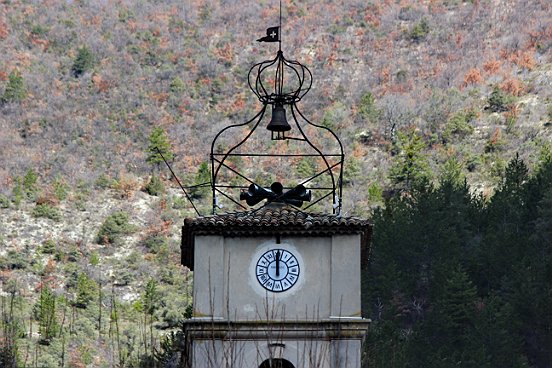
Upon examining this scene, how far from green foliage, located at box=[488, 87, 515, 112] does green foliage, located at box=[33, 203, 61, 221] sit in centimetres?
2204

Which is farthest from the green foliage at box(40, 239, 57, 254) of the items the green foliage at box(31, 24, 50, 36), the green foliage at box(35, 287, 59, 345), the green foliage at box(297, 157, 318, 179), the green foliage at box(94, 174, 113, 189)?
the green foliage at box(31, 24, 50, 36)

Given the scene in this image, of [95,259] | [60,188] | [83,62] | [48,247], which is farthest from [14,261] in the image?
[83,62]

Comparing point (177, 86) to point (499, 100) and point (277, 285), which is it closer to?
point (499, 100)

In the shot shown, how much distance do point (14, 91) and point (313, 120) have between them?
15633 millimetres

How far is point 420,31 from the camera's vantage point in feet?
381

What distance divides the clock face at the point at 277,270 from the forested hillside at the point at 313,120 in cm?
1649

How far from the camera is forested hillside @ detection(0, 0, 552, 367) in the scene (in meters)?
62.2

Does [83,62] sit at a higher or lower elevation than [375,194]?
higher

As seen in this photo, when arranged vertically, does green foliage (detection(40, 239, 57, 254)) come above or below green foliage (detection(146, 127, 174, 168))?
below

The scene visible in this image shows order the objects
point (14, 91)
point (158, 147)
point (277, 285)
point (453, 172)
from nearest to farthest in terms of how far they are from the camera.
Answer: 1. point (277, 285)
2. point (453, 172)
3. point (158, 147)
4. point (14, 91)

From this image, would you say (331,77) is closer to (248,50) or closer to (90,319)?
(248,50)

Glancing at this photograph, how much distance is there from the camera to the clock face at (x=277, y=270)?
35.8 meters

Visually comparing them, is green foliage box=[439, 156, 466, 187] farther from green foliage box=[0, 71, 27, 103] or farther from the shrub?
green foliage box=[0, 71, 27, 103]

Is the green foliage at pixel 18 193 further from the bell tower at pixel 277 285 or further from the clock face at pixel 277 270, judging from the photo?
the clock face at pixel 277 270
